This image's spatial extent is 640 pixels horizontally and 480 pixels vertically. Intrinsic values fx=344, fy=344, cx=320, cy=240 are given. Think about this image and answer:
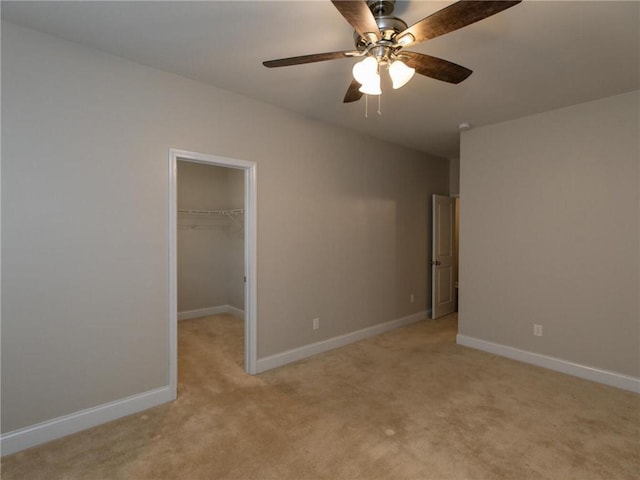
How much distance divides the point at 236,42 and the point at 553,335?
3.90 m

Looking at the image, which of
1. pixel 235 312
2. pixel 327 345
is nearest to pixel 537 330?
pixel 327 345

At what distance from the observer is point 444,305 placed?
5484 mm

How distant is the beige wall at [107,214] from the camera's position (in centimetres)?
214

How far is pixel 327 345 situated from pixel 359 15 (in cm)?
327

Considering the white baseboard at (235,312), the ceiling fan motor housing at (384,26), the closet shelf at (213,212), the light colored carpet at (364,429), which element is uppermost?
the ceiling fan motor housing at (384,26)

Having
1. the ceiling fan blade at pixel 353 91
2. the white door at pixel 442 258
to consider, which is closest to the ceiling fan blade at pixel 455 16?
the ceiling fan blade at pixel 353 91

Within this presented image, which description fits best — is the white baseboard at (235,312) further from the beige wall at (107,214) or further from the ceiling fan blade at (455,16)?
the ceiling fan blade at (455,16)

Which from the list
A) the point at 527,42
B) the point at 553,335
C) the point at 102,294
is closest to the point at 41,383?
the point at 102,294

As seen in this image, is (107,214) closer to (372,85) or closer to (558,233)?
(372,85)

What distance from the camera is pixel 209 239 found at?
5.56m

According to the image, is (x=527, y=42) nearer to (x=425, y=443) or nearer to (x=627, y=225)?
(x=627, y=225)

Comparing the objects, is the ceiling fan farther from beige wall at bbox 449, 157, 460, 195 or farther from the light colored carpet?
beige wall at bbox 449, 157, 460, 195

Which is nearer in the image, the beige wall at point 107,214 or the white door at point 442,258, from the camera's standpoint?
the beige wall at point 107,214

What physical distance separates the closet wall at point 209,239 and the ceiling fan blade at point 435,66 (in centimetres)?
366
